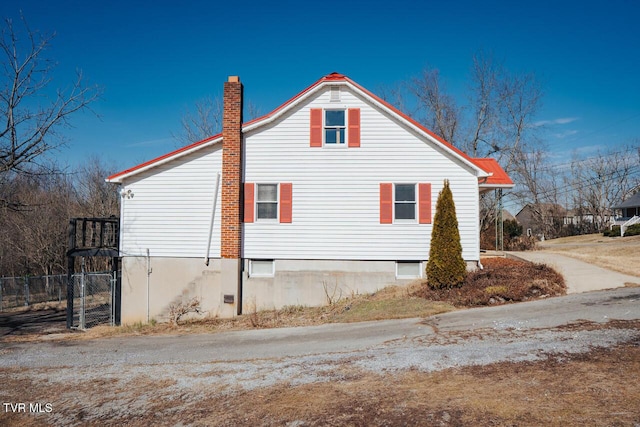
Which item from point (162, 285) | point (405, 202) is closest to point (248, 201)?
point (162, 285)

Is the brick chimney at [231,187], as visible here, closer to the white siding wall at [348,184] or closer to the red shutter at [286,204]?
the white siding wall at [348,184]

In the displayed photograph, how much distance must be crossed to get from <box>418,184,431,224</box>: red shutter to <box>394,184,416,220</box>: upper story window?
0.71ft

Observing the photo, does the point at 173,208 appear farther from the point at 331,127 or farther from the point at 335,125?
the point at 335,125

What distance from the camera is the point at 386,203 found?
15.8m

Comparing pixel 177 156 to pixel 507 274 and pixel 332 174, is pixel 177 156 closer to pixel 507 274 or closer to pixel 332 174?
pixel 332 174

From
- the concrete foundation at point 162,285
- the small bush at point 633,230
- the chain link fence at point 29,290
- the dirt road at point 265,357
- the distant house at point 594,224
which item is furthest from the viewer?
the distant house at point 594,224

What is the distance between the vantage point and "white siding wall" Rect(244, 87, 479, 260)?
15.7 metres

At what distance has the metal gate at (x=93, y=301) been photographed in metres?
16.1

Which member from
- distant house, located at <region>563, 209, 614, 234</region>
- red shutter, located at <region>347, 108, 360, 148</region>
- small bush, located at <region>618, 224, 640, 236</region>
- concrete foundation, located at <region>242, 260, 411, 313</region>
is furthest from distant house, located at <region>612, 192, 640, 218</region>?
red shutter, located at <region>347, 108, 360, 148</region>

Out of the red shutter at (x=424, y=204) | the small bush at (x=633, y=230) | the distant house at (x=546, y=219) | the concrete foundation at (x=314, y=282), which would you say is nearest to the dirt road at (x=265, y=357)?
the concrete foundation at (x=314, y=282)

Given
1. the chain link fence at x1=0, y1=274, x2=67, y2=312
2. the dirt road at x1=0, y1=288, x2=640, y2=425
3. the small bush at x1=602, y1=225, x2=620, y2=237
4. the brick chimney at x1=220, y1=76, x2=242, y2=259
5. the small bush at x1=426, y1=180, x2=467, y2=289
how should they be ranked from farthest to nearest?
the small bush at x1=602, y1=225, x2=620, y2=237, the chain link fence at x1=0, y1=274, x2=67, y2=312, the brick chimney at x1=220, y1=76, x2=242, y2=259, the small bush at x1=426, y1=180, x2=467, y2=289, the dirt road at x1=0, y1=288, x2=640, y2=425

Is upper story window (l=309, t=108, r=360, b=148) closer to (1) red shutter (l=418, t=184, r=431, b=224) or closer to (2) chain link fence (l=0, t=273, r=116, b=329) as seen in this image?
(1) red shutter (l=418, t=184, r=431, b=224)

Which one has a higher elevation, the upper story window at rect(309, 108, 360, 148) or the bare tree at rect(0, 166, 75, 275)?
the upper story window at rect(309, 108, 360, 148)

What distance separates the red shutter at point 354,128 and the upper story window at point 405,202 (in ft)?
6.69
